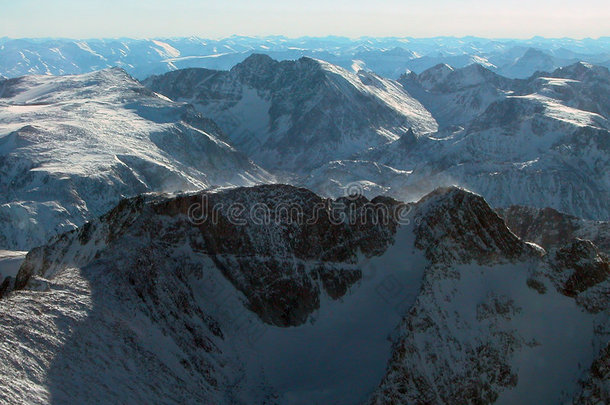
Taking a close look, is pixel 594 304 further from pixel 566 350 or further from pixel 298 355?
pixel 298 355

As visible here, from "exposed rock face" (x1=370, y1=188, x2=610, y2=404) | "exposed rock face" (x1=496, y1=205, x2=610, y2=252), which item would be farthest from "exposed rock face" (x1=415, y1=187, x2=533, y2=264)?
"exposed rock face" (x1=496, y1=205, x2=610, y2=252)

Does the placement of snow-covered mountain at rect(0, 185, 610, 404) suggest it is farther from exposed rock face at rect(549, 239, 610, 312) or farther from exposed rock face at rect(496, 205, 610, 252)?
exposed rock face at rect(496, 205, 610, 252)

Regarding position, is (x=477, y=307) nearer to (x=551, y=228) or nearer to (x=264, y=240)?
(x=264, y=240)

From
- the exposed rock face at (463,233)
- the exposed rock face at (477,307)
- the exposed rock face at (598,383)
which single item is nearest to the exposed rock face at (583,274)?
the exposed rock face at (477,307)

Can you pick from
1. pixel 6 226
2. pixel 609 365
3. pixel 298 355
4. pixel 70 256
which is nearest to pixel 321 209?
pixel 298 355

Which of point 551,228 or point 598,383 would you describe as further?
point 551,228

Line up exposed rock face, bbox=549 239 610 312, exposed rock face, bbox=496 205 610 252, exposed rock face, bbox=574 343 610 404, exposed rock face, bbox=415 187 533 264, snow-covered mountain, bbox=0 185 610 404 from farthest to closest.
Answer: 1. exposed rock face, bbox=496 205 610 252
2. exposed rock face, bbox=415 187 533 264
3. exposed rock face, bbox=549 239 610 312
4. exposed rock face, bbox=574 343 610 404
5. snow-covered mountain, bbox=0 185 610 404

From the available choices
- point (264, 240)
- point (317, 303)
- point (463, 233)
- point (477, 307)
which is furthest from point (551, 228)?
point (264, 240)

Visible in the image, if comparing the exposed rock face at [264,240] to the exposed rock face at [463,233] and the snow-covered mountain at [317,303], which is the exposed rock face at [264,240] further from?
the exposed rock face at [463,233]
